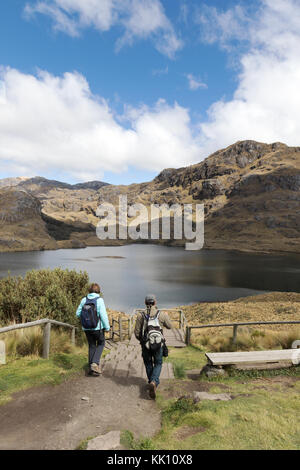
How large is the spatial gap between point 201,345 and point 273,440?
844 cm

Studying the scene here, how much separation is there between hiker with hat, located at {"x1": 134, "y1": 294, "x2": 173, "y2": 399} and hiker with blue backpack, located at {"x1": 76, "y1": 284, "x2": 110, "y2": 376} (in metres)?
1.08

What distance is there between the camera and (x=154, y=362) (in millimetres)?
6172

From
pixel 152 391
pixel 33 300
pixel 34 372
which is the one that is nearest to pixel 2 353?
pixel 34 372

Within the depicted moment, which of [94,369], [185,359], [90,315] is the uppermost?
[90,315]

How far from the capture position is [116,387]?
6.19m

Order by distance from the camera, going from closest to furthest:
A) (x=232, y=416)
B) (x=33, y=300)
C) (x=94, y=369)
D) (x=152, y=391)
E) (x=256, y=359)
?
(x=232, y=416)
(x=152, y=391)
(x=94, y=369)
(x=256, y=359)
(x=33, y=300)

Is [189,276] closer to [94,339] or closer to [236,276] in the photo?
[236,276]

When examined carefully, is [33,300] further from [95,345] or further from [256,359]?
[256,359]

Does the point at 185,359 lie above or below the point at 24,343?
below

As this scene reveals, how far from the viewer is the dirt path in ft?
13.5

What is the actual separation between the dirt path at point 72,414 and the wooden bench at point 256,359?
2.00 meters

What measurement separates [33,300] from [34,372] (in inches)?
160

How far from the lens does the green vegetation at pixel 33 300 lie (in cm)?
984

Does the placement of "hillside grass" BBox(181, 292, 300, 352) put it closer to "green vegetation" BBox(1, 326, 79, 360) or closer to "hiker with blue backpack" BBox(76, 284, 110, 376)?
"hiker with blue backpack" BBox(76, 284, 110, 376)
